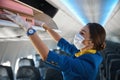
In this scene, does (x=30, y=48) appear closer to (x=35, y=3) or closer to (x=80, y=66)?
(x=35, y=3)

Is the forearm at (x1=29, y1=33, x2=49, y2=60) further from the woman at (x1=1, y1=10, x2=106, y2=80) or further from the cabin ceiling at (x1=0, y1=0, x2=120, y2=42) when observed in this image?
the cabin ceiling at (x1=0, y1=0, x2=120, y2=42)

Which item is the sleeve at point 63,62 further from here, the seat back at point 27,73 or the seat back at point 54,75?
the seat back at point 27,73

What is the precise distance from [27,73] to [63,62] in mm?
4441

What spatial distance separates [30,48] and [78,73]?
10.8 metres

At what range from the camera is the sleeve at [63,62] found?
9.40 feet

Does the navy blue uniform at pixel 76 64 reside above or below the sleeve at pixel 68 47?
below

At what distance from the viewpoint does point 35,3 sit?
19.7ft

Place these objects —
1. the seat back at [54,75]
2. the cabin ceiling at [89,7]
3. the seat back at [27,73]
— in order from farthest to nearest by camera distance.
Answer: the cabin ceiling at [89,7] → the seat back at [27,73] → the seat back at [54,75]

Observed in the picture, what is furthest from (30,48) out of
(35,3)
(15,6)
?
(15,6)

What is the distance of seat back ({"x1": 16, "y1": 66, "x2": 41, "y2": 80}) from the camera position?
7078 millimetres

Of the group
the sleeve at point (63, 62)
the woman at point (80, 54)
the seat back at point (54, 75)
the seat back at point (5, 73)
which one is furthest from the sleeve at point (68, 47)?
the seat back at point (54, 75)

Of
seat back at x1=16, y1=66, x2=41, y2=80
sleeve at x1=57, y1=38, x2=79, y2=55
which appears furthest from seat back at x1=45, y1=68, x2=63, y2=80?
sleeve at x1=57, y1=38, x2=79, y2=55

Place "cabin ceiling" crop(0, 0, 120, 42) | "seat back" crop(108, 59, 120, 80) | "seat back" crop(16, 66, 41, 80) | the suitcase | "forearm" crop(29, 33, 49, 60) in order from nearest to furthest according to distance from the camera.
Result: "forearm" crop(29, 33, 49, 60) → the suitcase → "seat back" crop(16, 66, 41, 80) → "cabin ceiling" crop(0, 0, 120, 42) → "seat back" crop(108, 59, 120, 80)

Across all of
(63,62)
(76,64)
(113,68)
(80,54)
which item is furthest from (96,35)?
(113,68)
